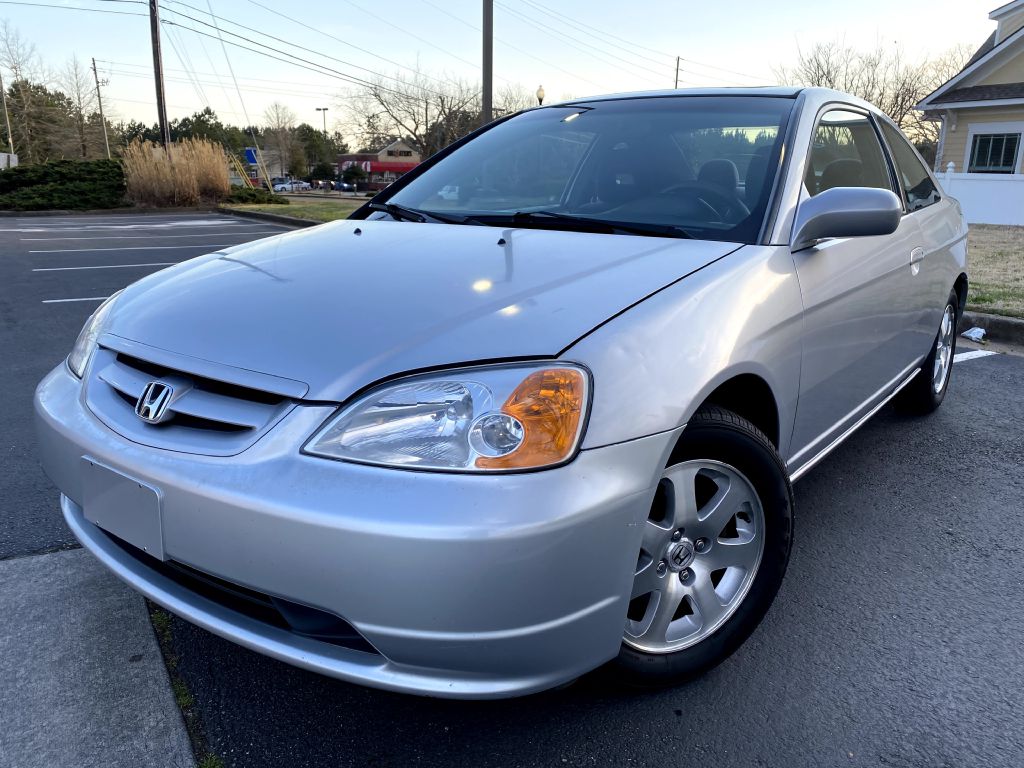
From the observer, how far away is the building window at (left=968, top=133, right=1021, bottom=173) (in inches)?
735

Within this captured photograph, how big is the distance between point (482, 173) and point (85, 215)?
20.3 metres

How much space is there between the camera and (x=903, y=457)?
143 inches

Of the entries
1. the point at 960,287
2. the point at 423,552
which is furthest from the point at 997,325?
the point at 423,552

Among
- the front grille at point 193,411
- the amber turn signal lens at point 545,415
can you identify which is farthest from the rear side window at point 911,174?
the front grille at point 193,411

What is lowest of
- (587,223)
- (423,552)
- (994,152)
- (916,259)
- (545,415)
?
(423,552)

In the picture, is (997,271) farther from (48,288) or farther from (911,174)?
(48,288)

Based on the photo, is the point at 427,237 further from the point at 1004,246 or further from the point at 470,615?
the point at 1004,246

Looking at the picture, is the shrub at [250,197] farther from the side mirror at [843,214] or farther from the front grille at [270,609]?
the front grille at [270,609]

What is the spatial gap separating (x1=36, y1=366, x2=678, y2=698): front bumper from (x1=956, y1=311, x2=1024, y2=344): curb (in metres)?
5.45

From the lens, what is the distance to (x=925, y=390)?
4.06 metres

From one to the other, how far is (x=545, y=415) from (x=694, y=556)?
69cm

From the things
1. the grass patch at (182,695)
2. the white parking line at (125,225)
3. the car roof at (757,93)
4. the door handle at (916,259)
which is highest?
the car roof at (757,93)

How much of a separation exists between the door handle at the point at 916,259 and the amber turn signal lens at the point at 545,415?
2.25 metres

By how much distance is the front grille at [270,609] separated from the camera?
5.17ft
